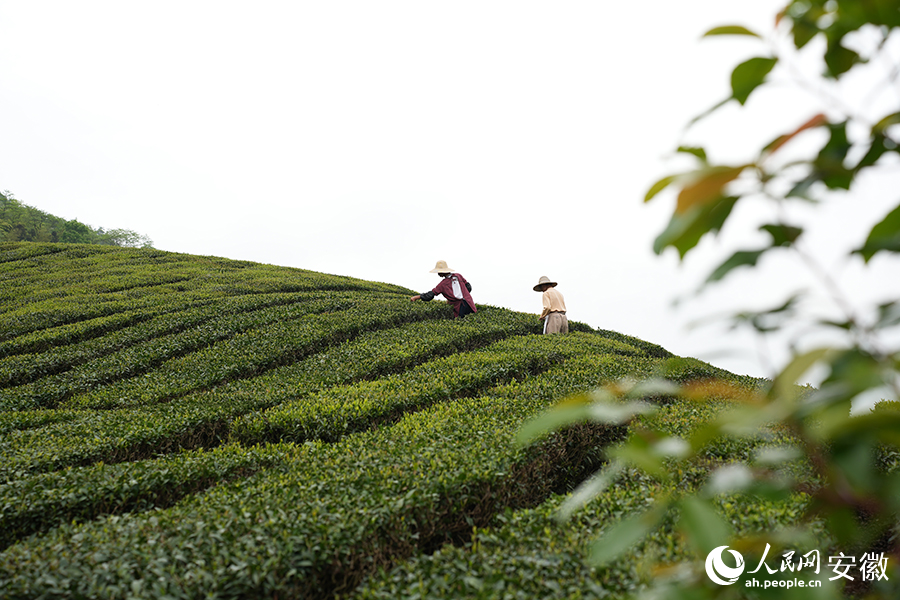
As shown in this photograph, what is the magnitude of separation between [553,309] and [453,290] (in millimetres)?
2635

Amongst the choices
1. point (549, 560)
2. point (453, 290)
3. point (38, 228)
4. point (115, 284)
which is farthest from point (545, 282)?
point (38, 228)

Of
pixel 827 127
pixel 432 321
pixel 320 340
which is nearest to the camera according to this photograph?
pixel 827 127

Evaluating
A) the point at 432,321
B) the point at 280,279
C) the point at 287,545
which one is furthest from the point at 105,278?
the point at 287,545

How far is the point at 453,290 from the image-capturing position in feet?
43.3

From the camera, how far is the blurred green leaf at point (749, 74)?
939mm

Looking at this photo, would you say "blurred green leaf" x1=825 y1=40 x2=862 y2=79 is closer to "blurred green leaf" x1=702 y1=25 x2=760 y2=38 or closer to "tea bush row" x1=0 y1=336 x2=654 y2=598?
"blurred green leaf" x1=702 y1=25 x2=760 y2=38

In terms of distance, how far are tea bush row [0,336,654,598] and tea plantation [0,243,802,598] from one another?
18 millimetres

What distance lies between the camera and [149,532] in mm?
3822

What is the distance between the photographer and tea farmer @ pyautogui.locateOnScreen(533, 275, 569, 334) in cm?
1259

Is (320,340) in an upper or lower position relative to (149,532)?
upper

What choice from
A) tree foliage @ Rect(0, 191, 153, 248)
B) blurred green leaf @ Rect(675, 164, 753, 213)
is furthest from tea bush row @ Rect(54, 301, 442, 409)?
tree foliage @ Rect(0, 191, 153, 248)

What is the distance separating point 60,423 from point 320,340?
189 inches

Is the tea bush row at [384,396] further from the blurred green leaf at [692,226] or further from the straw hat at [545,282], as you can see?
the blurred green leaf at [692,226]

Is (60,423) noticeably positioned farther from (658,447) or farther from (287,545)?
(658,447)
